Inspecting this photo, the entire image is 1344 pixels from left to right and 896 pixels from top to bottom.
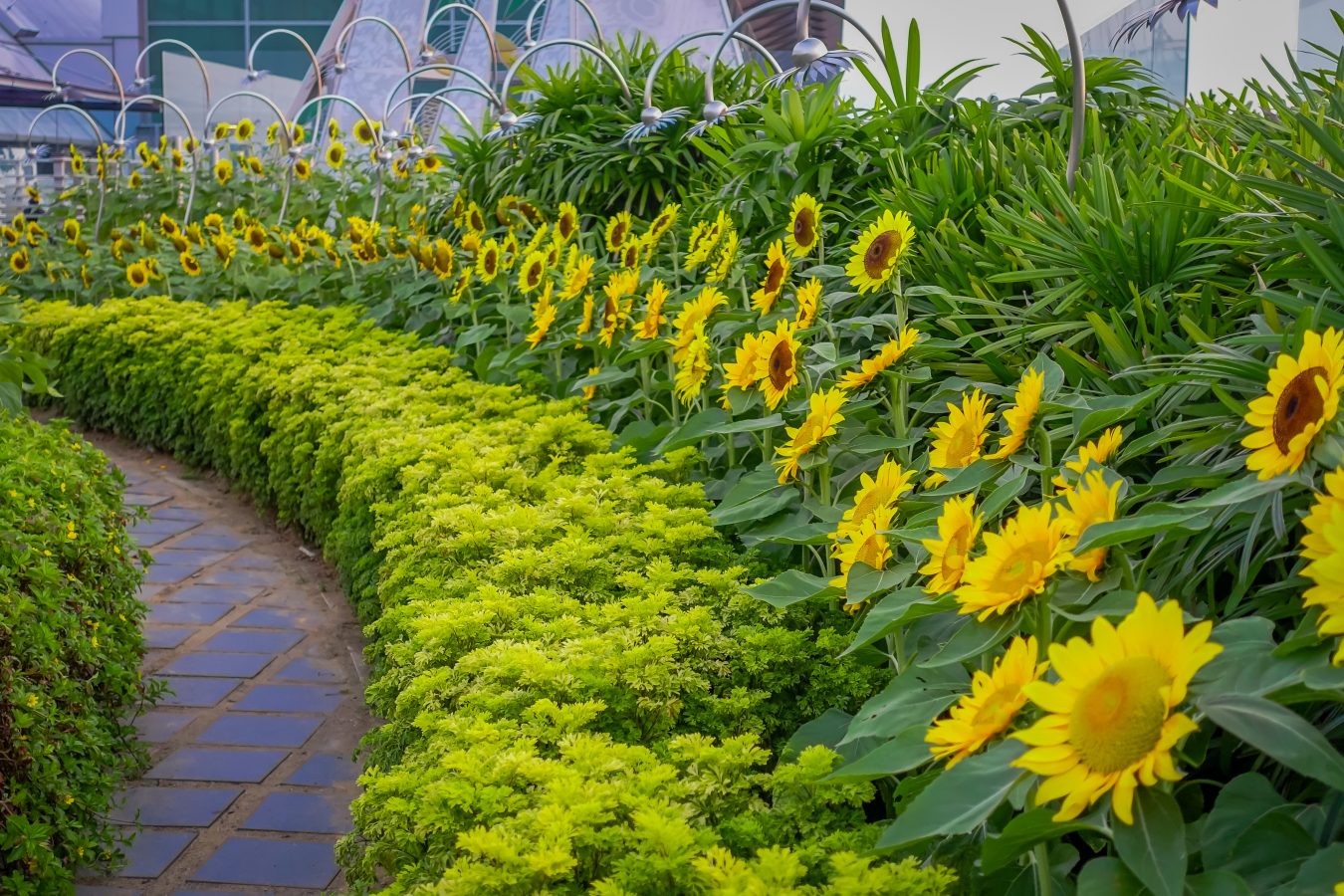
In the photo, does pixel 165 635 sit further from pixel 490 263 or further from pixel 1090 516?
pixel 1090 516

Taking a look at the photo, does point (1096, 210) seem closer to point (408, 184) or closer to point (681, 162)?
point (681, 162)

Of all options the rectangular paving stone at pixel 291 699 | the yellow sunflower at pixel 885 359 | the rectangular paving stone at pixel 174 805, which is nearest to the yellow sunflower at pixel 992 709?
the yellow sunflower at pixel 885 359

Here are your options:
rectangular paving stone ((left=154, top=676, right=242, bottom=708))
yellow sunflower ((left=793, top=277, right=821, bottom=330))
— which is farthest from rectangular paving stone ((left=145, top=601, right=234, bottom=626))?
yellow sunflower ((left=793, top=277, right=821, bottom=330))

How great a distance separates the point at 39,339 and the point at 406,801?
630 cm

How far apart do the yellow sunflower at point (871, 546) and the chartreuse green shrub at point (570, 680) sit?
10.1 inches

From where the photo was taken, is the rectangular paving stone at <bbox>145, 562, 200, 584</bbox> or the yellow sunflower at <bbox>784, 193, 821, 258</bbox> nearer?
the yellow sunflower at <bbox>784, 193, 821, 258</bbox>

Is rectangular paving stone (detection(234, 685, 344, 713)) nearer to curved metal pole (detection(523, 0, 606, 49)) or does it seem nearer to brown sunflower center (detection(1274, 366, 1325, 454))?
brown sunflower center (detection(1274, 366, 1325, 454))

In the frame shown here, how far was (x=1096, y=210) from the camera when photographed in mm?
2484

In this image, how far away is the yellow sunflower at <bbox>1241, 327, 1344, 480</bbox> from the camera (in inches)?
44.7

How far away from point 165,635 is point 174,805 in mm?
1137

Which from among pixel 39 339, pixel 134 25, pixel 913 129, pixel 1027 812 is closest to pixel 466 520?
pixel 1027 812

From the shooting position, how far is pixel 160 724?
3.25 m

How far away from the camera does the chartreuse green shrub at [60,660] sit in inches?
88.8

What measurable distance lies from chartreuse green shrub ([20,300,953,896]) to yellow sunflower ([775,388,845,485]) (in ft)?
0.81
